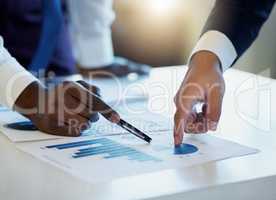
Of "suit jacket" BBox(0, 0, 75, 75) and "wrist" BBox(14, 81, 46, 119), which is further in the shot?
"suit jacket" BBox(0, 0, 75, 75)

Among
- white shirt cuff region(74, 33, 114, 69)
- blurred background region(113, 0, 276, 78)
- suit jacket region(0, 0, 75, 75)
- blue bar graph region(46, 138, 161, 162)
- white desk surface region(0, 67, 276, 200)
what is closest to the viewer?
white desk surface region(0, 67, 276, 200)

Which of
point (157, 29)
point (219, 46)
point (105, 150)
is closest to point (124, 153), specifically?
point (105, 150)

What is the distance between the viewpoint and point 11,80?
0.98m

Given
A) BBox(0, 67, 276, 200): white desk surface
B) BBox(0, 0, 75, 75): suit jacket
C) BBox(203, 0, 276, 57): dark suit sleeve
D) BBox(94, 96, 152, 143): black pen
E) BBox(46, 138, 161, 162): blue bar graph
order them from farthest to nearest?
BBox(0, 0, 75, 75): suit jacket, BBox(203, 0, 276, 57): dark suit sleeve, BBox(94, 96, 152, 143): black pen, BBox(46, 138, 161, 162): blue bar graph, BBox(0, 67, 276, 200): white desk surface

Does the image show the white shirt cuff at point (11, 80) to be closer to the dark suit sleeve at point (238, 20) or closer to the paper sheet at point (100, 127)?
the paper sheet at point (100, 127)

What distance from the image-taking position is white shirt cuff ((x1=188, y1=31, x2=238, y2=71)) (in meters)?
0.95

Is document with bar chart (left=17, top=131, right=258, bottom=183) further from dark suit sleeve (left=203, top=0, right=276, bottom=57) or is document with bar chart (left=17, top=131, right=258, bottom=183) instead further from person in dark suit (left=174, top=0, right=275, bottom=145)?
dark suit sleeve (left=203, top=0, right=276, bottom=57)

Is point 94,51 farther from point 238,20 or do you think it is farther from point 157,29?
point 157,29

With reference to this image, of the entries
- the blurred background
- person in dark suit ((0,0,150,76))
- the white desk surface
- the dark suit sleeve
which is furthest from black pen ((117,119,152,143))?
the blurred background

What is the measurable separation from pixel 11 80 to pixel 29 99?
0.21ft

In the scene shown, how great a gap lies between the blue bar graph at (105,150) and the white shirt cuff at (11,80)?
0.17 meters

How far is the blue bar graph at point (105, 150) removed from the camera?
771mm

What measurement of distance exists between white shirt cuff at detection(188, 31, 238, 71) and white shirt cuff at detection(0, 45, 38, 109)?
0.27 metres

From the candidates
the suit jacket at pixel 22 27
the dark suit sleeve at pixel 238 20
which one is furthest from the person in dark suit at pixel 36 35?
the dark suit sleeve at pixel 238 20
